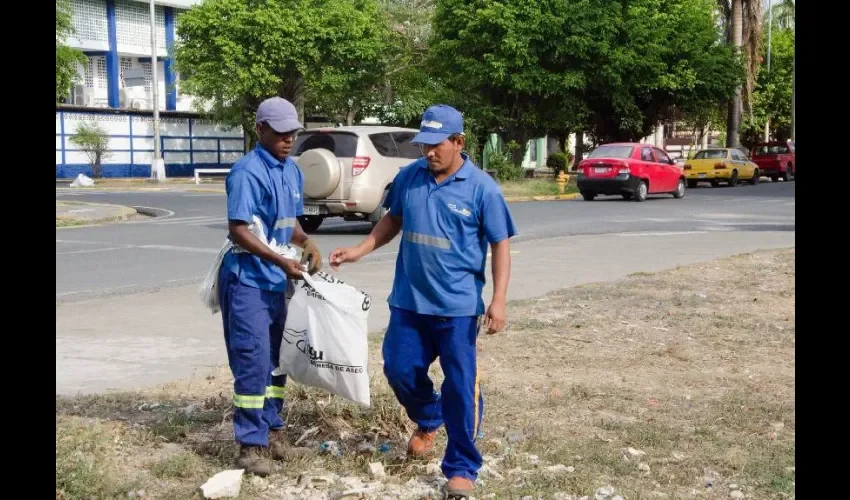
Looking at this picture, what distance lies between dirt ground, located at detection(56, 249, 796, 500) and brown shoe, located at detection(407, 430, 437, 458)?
0.18 ft

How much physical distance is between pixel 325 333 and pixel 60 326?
4720 mm

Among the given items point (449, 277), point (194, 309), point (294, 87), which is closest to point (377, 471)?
point (449, 277)

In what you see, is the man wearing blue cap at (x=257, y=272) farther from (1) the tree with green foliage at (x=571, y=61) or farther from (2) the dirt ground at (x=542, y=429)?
(1) the tree with green foliage at (x=571, y=61)

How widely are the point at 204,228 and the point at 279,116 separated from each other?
13783 mm

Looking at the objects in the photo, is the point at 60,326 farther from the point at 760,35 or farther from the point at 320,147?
the point at 760,35

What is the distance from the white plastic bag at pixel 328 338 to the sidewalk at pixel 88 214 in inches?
611

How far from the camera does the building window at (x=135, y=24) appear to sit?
51.9 metres

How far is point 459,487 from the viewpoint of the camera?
186 inches

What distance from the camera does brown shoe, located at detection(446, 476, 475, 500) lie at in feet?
15.5

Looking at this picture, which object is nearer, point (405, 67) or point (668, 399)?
point (668, 399)

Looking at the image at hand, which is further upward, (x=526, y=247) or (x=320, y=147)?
(x=320, y=147)

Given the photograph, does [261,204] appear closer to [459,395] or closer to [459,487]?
[459,395]

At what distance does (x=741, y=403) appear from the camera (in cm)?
650
